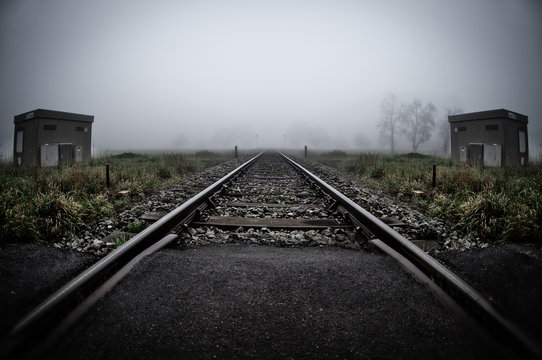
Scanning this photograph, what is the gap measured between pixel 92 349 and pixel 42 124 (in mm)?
20666

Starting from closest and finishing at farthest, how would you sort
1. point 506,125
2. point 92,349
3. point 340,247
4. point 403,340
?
1. point 92,349
2. point 403,340
3. point 340,247
4. point 506,125

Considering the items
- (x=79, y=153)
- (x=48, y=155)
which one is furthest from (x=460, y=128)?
(x=48, y=155)

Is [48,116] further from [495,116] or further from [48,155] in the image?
[495,116]

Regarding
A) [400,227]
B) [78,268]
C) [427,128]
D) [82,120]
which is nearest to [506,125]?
[400,227]

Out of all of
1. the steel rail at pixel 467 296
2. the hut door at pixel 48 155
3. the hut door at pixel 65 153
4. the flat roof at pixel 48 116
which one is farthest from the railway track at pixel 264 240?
the flat roof at pixel 48 116

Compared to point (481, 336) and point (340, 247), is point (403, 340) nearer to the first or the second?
point (481, 336)

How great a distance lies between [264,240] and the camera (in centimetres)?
269

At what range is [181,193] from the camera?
523cm

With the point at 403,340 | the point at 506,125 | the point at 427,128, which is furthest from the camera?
the point at 427,128

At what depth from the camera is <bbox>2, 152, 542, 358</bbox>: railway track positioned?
1.14m

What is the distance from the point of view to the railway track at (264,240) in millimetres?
1145

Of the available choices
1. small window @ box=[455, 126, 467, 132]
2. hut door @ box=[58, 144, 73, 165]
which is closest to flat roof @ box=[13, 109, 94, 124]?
hut door @ box=[58, 144, 73, 165]

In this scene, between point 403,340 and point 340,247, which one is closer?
point 403,340

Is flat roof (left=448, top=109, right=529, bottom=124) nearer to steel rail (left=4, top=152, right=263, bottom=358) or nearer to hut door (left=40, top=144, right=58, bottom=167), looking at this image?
steel rail (left=4, top=152, right=263, bottom=358)
